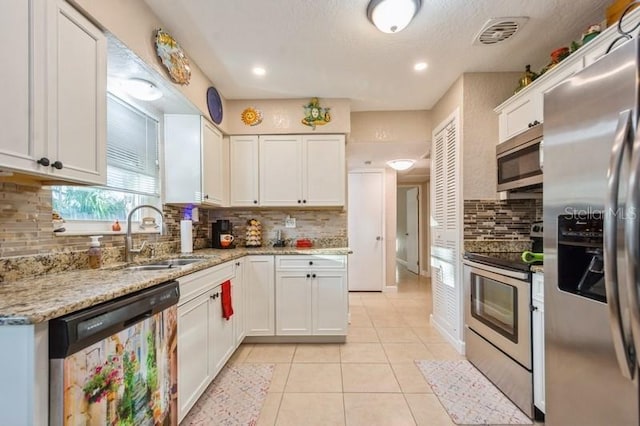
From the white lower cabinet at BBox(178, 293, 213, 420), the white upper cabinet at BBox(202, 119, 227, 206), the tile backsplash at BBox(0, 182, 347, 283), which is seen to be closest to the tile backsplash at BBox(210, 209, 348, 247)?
the white upper cabinet at BBox(202, 119, 227, 206)

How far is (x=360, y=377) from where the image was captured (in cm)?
223

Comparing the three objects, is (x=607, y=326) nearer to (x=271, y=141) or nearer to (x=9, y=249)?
(x=9, y=249)

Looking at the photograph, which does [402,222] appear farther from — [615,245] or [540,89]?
[615,245]

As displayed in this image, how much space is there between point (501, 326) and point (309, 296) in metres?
1.58

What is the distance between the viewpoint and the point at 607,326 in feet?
3.27

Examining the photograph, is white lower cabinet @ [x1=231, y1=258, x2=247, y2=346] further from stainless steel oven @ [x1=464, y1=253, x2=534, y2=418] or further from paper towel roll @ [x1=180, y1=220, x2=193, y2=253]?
stainless steel oven @ [x1=464, y1=253, x2=534, y2=418]

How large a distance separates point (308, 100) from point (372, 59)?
930mm

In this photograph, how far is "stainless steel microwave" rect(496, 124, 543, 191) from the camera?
80.0 inches

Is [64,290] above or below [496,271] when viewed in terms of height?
above

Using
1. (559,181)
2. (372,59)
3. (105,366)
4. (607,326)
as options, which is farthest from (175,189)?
(607,326)

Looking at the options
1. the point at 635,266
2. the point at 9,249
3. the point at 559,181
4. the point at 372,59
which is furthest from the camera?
the point at 372,59

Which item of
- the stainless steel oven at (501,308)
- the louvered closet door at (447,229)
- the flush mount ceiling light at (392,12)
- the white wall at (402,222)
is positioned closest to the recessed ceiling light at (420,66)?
the louvered closet door at (447,229)

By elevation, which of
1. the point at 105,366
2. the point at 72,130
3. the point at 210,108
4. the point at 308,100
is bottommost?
the point at 105,366

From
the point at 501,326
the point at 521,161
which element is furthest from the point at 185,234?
the point at 521,161
